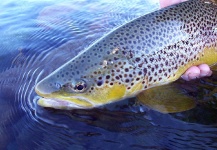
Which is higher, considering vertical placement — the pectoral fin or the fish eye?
the fish eye

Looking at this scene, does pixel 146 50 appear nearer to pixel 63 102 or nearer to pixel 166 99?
pixel 166 99

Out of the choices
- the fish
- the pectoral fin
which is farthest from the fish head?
the pectoral fin

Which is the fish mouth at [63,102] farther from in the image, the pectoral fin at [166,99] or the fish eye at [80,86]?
the pectoral fin at [166,99]

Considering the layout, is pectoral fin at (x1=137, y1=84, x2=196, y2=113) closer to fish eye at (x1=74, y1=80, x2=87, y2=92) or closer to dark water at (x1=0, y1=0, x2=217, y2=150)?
dark water at (x1=0, y1=0, x2=217, y2=150)

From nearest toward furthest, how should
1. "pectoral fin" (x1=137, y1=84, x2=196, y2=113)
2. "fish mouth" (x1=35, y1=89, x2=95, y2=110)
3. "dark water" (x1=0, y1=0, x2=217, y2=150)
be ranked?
1. "dark water" (x1=0, y1=0, x2=217, y2=150)
2. "fish mouth" (x1=35, y1=89, x2=95, y2=110)
3. "pectoral fin" (x1=137, y1=84, x2=196, y2=113)

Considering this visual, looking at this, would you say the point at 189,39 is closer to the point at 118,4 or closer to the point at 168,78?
the point at 168,78

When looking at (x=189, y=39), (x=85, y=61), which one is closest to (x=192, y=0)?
(x=189, y=39)

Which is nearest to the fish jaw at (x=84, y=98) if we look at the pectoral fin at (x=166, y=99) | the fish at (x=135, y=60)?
the fish at (x=135, y=60)
